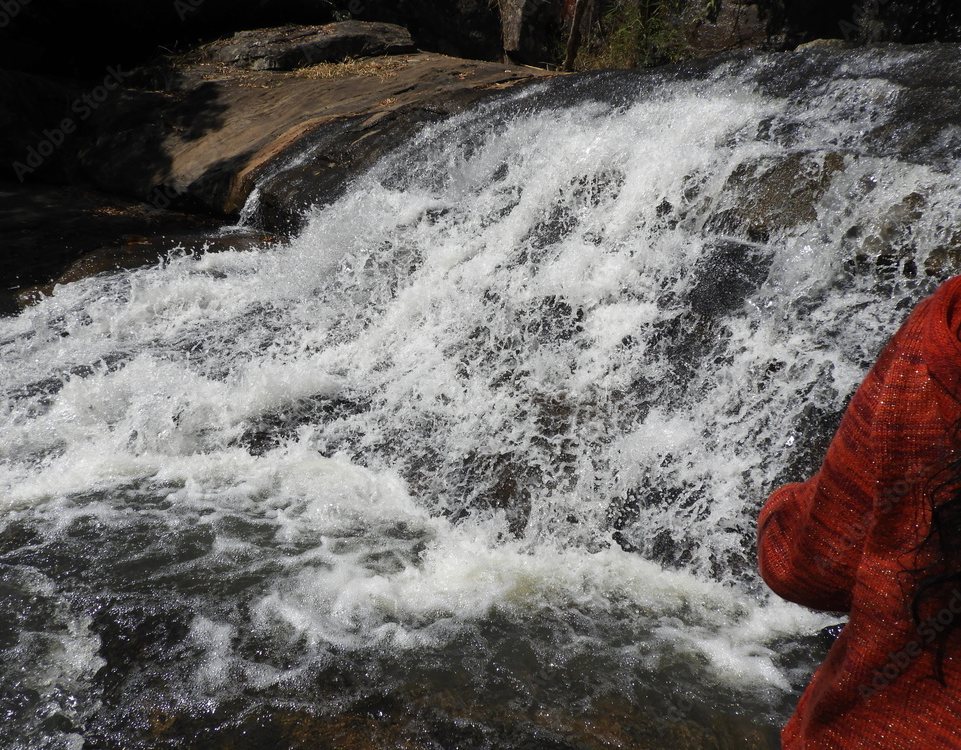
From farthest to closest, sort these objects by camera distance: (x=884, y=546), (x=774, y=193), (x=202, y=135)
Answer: (x=202, y=135) < (x=774, y=193) < (x=884, y=546)

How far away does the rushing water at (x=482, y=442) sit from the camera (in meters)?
2.32

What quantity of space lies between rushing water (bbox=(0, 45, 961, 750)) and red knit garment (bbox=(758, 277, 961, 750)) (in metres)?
1.36

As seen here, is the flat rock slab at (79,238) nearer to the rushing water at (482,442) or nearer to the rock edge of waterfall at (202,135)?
the rock edge of waterfall at (202,135)

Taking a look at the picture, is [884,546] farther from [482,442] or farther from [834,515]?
[482,442]

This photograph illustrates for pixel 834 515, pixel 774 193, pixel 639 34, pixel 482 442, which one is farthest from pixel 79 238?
pixel 834 515

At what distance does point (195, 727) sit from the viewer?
2.12 metres

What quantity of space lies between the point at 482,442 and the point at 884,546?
9.07ft

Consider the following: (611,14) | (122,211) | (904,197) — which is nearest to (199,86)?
(122,211)

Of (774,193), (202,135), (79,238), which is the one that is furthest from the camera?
(202,135)

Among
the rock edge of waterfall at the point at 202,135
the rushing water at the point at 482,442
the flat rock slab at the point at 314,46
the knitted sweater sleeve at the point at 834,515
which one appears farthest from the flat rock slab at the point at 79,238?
the knitted sweater sleeve at the point at 834,515

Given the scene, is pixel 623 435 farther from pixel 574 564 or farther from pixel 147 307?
pixel 147 307

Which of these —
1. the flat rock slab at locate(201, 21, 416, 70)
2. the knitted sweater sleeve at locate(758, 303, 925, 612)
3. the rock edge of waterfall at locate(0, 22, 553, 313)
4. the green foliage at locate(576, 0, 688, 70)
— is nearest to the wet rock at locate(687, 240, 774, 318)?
the knitted sweater sleeve at locate(758, 303, 925, 612)

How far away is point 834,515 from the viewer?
888 millimetres

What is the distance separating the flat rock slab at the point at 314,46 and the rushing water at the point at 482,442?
4874 millimetres
